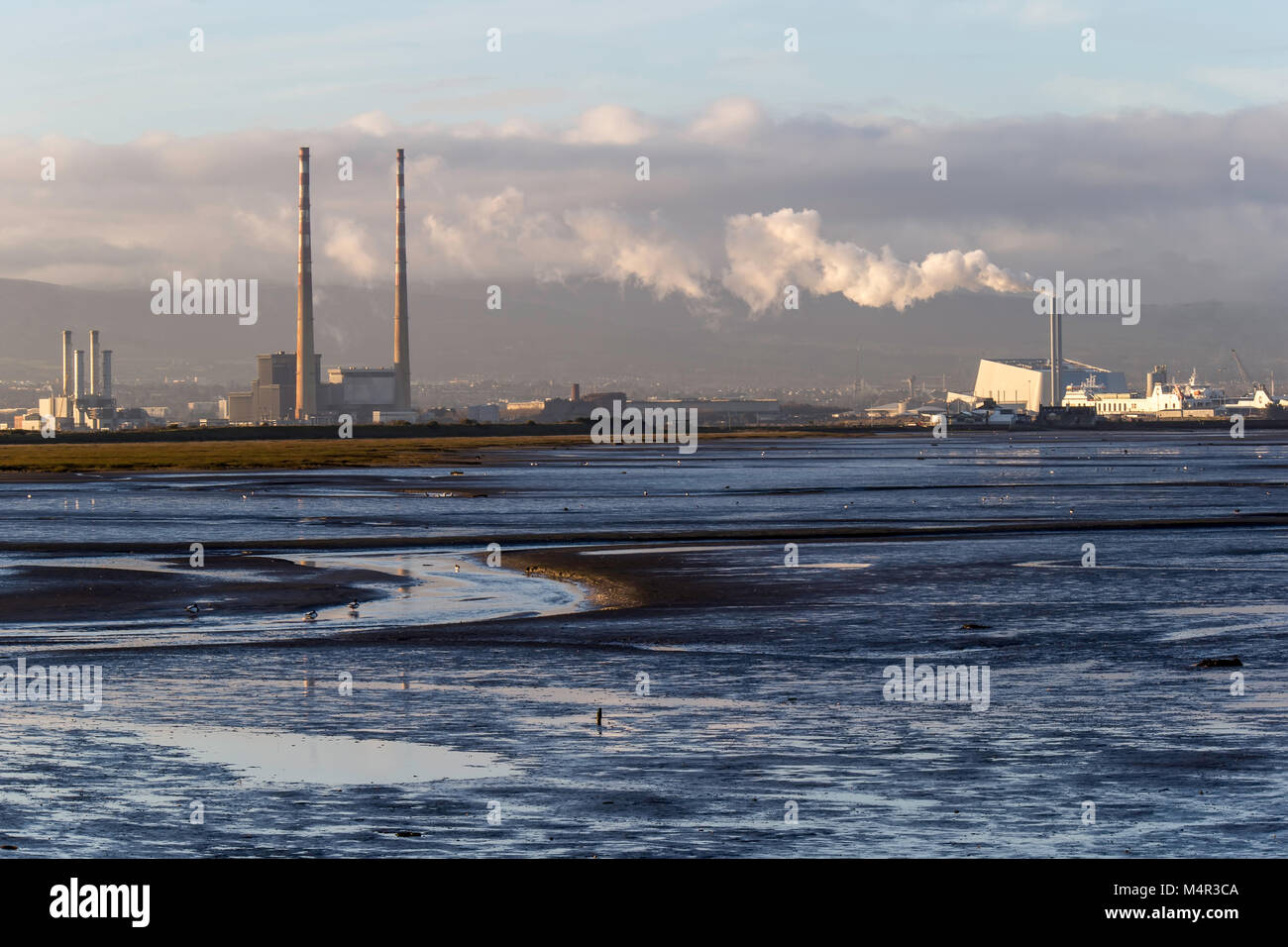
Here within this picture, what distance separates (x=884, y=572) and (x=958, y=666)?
557 inches

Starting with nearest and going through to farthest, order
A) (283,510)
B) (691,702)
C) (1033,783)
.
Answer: (1033,783)
(691,702)
(283,510)

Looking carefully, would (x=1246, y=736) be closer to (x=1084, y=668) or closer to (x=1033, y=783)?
(x=1033, y=783)

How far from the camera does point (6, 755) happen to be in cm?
1653

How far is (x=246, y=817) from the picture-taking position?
13.7 metres

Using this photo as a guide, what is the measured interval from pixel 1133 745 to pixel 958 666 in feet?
19.5
